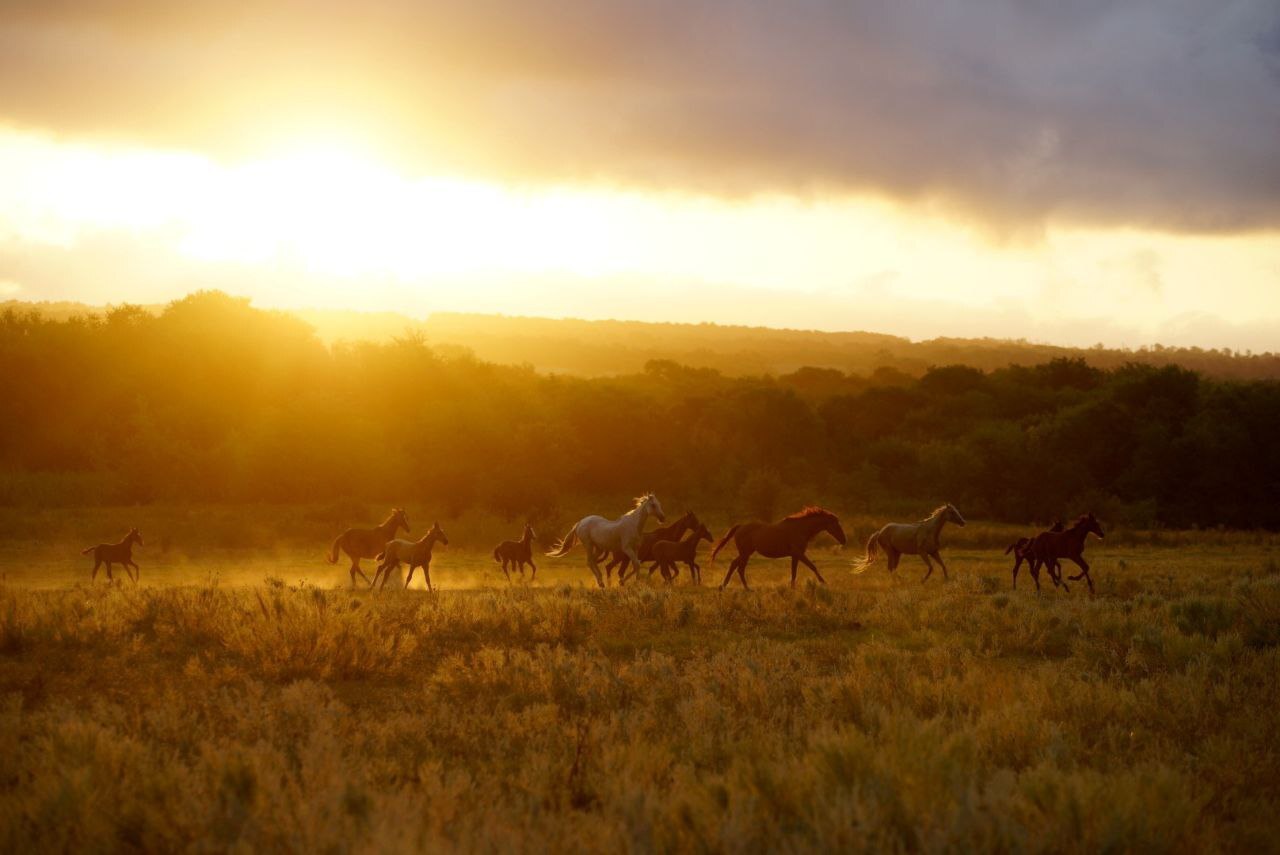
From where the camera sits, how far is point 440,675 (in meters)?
10.8

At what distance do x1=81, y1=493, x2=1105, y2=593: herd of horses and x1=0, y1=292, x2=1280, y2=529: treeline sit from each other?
63.0 feet

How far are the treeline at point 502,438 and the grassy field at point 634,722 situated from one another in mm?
29009

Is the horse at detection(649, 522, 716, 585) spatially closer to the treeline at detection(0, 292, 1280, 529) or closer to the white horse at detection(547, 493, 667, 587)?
the white horse at detection(547, 493, 667, 587)

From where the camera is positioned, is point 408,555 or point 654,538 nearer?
point 408,555

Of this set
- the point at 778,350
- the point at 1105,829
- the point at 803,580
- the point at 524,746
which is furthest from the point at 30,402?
the point at 778,350

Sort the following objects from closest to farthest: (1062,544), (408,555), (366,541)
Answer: (1062,544), (408,555), (366,541)

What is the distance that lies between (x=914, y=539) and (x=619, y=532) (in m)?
6.66

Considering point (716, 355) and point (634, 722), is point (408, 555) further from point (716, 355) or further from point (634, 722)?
point (716, 355)

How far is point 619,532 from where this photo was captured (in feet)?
71.9

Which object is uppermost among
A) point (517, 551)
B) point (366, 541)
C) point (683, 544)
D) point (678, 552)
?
point (683, 544)

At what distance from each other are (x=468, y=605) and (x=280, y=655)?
13.1 ft

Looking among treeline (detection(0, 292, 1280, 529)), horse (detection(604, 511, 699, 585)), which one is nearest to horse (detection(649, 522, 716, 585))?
horse (detection(604, 511, 699, 585))

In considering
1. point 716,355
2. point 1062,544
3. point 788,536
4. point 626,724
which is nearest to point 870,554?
point 1062,544

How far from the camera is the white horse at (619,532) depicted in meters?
21.7
